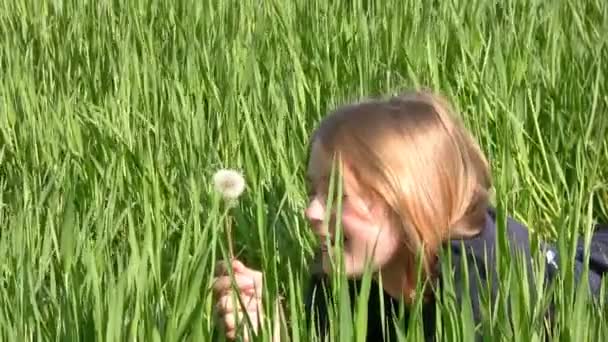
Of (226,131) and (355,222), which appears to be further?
(226,131)

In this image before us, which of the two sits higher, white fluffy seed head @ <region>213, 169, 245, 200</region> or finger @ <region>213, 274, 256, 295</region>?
white fluffy seed head @ <region>213, 169, 245, 200</region>

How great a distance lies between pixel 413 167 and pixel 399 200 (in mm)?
41

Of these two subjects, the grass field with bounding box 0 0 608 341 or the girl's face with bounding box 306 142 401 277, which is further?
the girl's face with bounding box 306 142 401 277

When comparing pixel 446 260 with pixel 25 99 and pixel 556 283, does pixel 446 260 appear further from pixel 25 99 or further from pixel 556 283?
pixel 25 99

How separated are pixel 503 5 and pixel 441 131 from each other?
122cm

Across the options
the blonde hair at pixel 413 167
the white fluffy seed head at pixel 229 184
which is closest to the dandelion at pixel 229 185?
the white fluffy seed head at pixel 229 184

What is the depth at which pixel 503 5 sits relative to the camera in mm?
2475

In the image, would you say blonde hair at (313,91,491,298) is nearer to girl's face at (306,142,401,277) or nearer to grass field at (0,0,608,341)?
girl's face at (306,142,401,277)

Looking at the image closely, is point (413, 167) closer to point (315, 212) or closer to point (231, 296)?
point (315, 212)

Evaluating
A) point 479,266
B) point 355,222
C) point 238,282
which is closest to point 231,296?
point 238,282

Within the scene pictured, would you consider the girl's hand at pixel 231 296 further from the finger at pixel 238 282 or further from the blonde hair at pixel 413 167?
the blonde hair at pixel 413 167

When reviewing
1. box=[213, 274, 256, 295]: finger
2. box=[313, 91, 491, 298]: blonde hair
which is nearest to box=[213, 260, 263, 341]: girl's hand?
box=[213, 274, 256, 295]: finger

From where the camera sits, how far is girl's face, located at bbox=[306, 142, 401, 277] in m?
1.26

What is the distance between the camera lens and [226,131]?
187 centimetres
